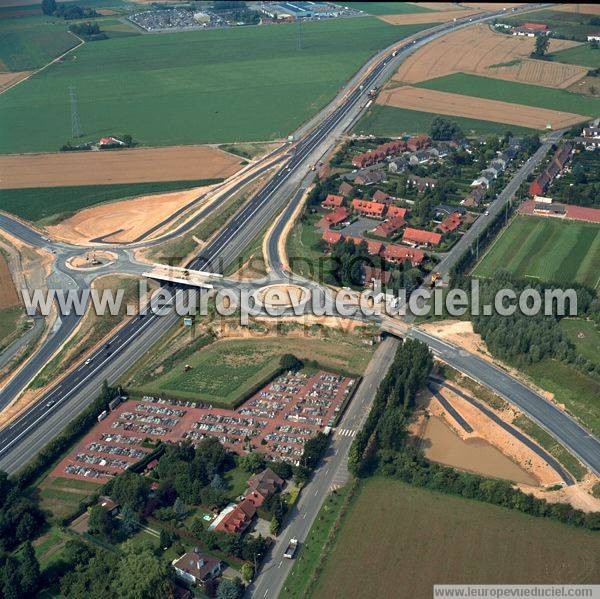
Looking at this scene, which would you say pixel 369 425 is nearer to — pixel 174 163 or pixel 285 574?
pixel 285 574

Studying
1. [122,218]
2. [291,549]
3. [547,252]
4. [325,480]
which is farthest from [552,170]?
[291,549]

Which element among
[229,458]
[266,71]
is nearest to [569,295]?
[229,458]

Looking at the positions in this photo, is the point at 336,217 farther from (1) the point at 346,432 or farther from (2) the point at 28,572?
(2) the point at 28,572

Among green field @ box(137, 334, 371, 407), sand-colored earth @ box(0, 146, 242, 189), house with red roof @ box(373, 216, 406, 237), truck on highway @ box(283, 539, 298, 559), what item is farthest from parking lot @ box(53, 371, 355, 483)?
sand-colored earth @ box(0, 146, 242, 189)

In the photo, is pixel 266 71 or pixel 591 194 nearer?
pixel 591 194

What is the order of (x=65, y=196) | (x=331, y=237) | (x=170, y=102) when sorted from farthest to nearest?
1. (x=170, y=102)
2. (x=65, y=196)
3. (x=331, y=237)

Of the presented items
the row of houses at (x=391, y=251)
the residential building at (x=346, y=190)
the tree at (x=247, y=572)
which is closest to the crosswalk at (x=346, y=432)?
the tree at (x=247, y=572)

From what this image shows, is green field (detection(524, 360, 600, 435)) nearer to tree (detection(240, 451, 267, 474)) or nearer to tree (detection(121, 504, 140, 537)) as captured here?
tree (detection(240, 451, 267, 474))
